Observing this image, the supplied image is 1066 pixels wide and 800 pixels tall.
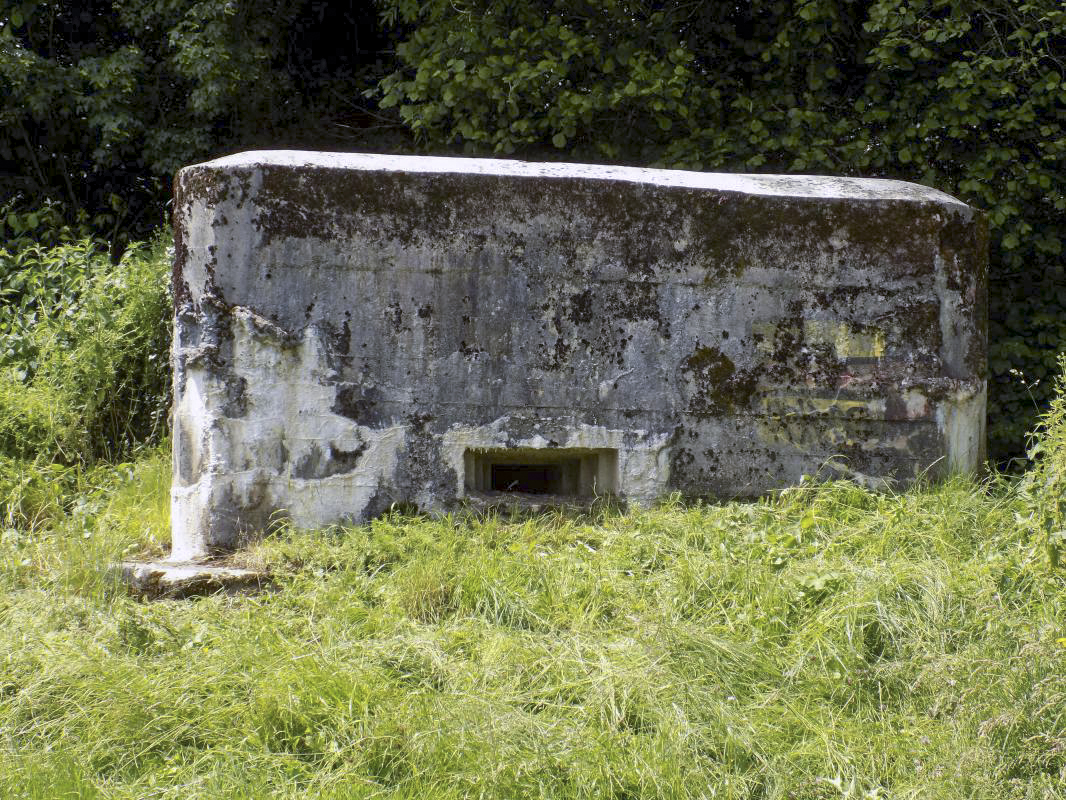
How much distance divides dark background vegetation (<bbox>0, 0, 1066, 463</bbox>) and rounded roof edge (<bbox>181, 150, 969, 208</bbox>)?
1835mm

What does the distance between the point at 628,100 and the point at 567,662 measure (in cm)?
438

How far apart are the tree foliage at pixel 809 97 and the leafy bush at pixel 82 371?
7.74ft

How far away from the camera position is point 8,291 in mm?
6066

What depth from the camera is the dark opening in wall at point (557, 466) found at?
4348mm

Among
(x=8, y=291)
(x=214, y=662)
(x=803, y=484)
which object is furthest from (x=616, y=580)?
(x=8, y=291)

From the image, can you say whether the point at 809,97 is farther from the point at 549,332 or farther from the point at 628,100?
the point at 549,332

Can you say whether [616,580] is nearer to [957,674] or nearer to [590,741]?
[590,741]

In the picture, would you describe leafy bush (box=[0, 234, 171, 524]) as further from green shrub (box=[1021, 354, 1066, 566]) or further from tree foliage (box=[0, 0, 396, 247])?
green shrub (box=[1021, 354, 1066, 566])

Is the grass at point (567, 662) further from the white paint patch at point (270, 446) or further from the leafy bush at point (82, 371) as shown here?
the leafy bush at point (82, 371)

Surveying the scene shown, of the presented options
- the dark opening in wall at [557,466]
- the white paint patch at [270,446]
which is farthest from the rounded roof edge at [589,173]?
the dark opening in wall at [557,466]

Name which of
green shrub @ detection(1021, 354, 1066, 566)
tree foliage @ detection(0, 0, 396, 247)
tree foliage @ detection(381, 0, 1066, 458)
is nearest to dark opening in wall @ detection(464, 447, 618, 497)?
green shrub @ detection(1021, 354, 1066, 566)

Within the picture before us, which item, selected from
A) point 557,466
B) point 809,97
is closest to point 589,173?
point 557,466

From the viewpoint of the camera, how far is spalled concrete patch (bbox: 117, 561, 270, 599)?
383 cm

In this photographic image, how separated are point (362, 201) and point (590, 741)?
2.33 m
